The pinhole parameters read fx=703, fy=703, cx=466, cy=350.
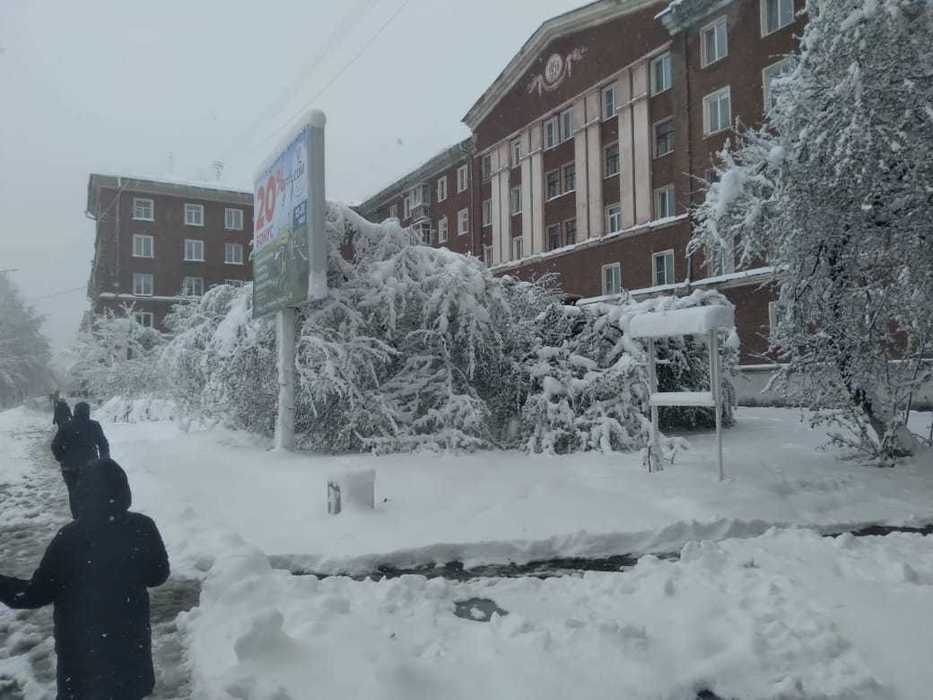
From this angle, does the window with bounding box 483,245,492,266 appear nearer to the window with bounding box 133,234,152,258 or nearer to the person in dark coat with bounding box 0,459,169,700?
the window with bounding box 133,234,152,258

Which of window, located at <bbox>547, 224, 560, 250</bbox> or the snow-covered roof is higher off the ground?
window, located at <bbox>547, 224, 560, 250</bbox>

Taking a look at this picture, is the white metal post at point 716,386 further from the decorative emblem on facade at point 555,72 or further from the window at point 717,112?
the decorative emblem on facade at point 555,72

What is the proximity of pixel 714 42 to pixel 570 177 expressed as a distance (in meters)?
7.89

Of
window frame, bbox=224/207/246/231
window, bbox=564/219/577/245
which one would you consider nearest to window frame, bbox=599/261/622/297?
window, bbox=564/219/577/245

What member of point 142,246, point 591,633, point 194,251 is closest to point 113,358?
point 142,246

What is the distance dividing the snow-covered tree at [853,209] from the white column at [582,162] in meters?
18.2

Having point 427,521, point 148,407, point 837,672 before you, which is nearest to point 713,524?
point 427,521

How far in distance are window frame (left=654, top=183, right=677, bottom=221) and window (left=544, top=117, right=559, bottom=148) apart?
6.55 meters

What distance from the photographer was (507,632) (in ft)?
13.5

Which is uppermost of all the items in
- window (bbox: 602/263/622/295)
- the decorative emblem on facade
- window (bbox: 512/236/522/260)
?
the decorative emblem on facade

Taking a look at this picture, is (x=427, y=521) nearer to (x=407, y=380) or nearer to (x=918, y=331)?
(x=407, y=380)

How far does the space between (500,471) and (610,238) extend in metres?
19.6

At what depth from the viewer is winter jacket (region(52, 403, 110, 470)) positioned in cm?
744

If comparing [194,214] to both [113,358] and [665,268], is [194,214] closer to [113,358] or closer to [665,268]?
[113,358]
